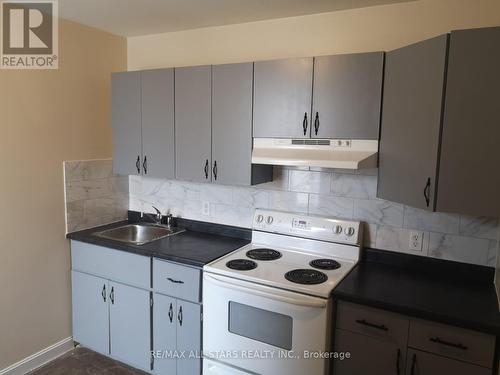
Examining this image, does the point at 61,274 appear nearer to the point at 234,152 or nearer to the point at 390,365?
the point at 234,152

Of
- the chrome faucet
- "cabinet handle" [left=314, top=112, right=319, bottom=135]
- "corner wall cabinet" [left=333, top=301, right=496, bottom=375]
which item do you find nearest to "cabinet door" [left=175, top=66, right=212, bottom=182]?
the chrome faucet

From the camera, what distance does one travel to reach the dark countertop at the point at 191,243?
238 cm

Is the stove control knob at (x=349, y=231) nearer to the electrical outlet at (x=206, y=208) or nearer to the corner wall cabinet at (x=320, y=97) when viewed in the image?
the corner wall cabinet at (x=320, y=97)

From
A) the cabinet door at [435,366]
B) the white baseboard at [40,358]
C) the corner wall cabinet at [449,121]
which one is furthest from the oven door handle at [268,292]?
the white baseboard at [40,358]

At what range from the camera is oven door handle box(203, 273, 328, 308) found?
1.90 metres

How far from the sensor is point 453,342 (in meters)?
1.68

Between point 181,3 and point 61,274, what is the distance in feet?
6.78

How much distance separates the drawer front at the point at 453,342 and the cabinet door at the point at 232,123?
49.4 inches

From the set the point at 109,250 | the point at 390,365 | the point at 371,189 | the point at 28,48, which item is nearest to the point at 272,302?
the point at 390,365

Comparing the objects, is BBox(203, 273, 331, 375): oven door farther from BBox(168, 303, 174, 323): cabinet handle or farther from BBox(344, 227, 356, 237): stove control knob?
BBox(344, 227, 356, 237): stove control knob

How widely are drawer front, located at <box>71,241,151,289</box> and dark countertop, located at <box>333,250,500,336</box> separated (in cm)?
127

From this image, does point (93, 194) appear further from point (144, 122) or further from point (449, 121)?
point (449, 121)

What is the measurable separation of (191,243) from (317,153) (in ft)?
3.65

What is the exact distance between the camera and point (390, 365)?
71.9 inches
